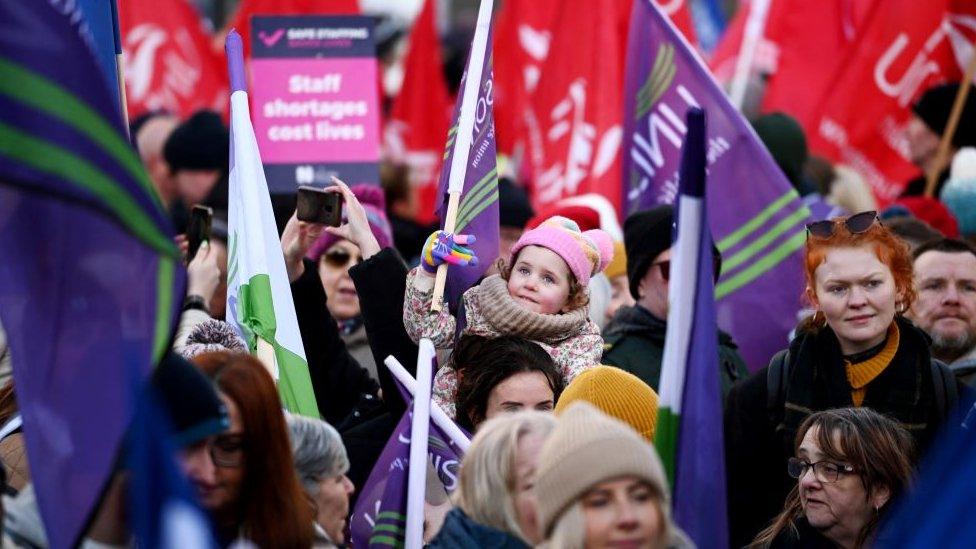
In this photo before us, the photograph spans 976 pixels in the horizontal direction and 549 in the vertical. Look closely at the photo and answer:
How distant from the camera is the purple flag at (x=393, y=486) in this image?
489 cm

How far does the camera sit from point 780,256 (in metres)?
7.46

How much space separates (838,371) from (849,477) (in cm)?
60

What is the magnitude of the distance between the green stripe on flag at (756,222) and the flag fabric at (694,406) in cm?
324

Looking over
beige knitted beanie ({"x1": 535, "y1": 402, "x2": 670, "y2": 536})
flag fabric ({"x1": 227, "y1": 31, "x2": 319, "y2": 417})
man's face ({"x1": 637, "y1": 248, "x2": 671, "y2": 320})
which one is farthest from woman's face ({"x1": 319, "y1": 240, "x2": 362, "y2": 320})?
beige knitted beanie ({"x1": 535, "y1": 402, "x2": 670, "y2": 536})

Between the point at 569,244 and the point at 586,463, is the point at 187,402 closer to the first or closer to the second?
the point at 586,463

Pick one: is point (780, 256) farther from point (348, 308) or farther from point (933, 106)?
point (933, 106)

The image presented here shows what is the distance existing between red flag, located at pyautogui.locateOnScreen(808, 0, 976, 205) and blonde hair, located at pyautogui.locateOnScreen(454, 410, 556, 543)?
6.01 metres

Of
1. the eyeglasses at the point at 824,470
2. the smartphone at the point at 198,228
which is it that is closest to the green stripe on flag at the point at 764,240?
the smartphone at the point at 198,228

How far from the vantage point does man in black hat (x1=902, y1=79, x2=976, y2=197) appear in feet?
31.0

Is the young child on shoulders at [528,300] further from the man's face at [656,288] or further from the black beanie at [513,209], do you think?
the black beanie at [513,209]

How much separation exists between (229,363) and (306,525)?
445 millimetres

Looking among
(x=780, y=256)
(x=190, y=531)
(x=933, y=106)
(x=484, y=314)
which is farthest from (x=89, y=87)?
(x=933, y=106)

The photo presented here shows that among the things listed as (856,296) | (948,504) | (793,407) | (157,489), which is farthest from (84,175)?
(856,296)

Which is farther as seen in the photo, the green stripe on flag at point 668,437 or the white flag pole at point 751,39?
the white flag pole at point 751,39
